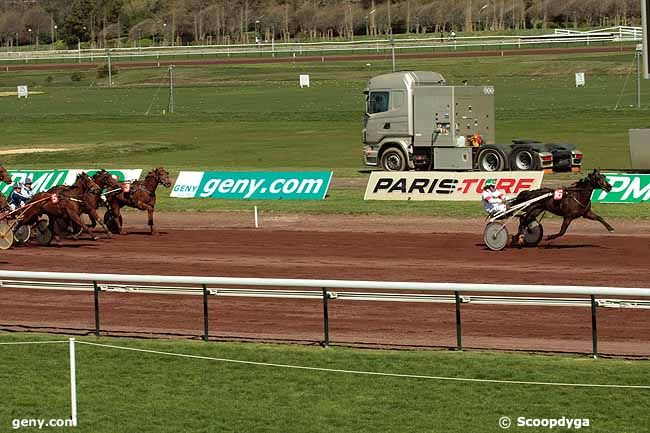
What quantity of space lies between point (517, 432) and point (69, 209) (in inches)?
572

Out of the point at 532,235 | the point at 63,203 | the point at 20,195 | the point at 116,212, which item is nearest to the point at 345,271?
the point at 532,235

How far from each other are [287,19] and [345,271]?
102 m

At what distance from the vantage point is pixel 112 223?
25.6m

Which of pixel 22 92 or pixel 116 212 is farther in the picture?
pixel 22 92

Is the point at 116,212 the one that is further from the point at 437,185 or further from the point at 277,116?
the point at 277,116

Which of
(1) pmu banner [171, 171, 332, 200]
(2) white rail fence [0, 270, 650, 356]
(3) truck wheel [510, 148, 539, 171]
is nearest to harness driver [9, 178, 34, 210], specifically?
(1) pmu banner [171, 171, 332, 200]

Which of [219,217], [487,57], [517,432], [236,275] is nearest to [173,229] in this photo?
[219,217]

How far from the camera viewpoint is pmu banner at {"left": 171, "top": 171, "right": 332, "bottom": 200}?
97.7 ft

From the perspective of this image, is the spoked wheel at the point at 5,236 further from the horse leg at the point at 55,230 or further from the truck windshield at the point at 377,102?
the truck windshield at the point at 377,102

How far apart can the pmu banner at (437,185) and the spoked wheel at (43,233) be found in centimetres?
817

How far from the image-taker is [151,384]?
12.7 metres

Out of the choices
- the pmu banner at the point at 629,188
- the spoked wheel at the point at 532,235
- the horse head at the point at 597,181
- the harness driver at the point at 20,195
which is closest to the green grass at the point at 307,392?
the horse head at the point at 597,181

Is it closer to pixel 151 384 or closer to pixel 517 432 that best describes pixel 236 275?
pixel 151 384

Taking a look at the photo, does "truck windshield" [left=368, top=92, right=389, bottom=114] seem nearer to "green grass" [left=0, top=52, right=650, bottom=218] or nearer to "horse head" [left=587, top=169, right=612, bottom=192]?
"green grass" [left=0, top=52, right=650, bottom=218]
